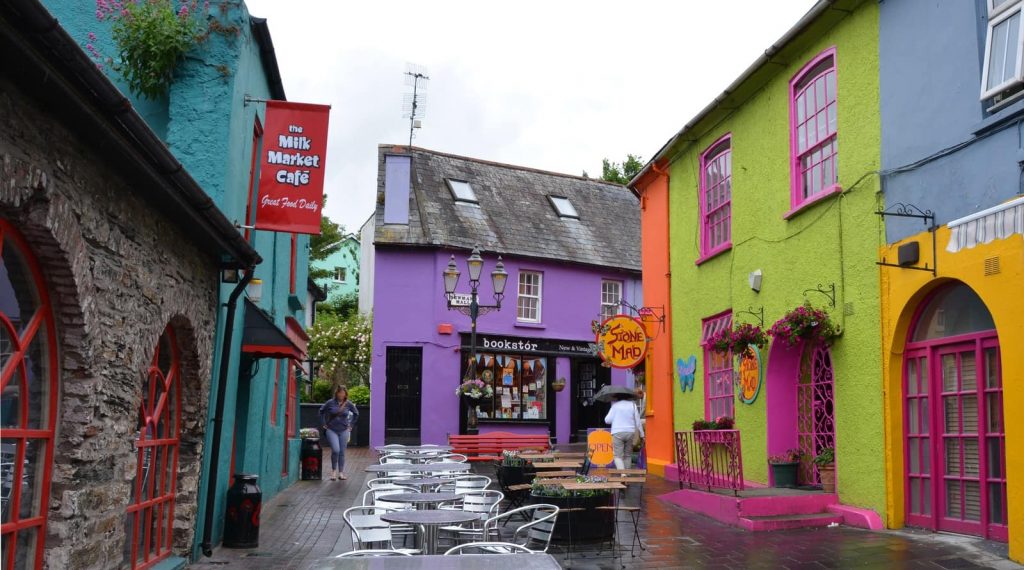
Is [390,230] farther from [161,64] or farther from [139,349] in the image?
[139,349]

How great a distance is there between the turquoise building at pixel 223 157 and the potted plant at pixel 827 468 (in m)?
6.44

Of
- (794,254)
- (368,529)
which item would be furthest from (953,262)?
(368,529)

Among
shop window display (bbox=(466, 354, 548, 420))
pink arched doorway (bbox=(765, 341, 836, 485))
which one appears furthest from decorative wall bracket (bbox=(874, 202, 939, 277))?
shop window display (bbox=(466, 354, 548, 420))

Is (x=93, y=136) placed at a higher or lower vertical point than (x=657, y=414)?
higher

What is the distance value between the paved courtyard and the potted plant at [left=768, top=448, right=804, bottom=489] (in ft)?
4.30

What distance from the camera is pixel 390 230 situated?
24.9 m

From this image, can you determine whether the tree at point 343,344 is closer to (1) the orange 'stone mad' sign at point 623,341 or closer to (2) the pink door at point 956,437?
(1) the orange 'stone mad' sign at point 623,341

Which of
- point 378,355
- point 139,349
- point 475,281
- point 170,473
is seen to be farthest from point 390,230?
point 139,349

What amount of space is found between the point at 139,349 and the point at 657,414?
11.8 m

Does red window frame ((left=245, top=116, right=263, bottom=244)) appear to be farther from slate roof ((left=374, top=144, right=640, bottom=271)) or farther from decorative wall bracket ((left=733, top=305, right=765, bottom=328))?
slate roof ((left=374, top=144, right=640, bottom=271))

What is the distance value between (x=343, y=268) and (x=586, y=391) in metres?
23.9

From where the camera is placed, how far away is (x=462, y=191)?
2725cm

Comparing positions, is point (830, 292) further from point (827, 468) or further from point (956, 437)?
point (956, 437)

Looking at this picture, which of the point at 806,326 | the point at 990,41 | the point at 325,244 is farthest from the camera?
the point at 325,244
